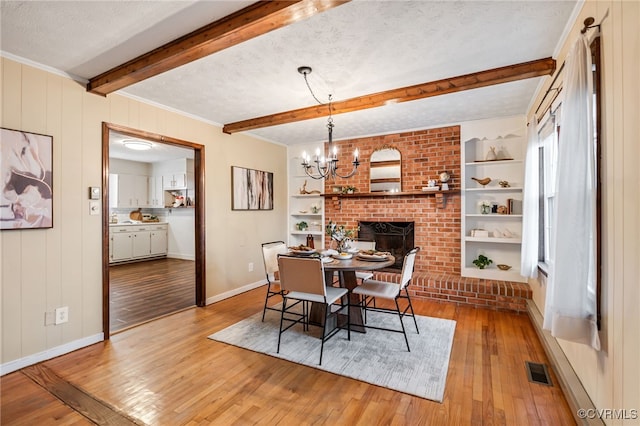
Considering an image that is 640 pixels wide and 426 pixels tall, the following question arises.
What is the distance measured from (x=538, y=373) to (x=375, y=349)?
48.1 inches

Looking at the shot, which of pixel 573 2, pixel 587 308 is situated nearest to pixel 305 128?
pixel 573 2

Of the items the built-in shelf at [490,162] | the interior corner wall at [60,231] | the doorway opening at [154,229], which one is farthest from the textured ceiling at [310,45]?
the doorway opening at [154,229]

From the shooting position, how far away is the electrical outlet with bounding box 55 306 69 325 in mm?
2619

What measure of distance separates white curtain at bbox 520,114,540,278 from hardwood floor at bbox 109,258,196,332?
13.2ft

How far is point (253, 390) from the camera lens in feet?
6.91

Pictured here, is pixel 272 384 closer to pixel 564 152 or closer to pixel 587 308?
pixel 587 308

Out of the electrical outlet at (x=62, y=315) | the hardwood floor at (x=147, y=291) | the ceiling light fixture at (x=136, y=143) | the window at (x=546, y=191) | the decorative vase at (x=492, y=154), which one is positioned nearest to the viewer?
the electrical outlet at (x=62, y=315)

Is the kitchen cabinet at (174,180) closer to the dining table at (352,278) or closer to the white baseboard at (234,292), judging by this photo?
the white baseboard at (234,292)

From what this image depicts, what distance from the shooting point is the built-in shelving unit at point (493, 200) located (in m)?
4.07

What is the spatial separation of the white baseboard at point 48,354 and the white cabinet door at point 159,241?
4896 millimetres

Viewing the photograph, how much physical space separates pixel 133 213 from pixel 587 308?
28.3 ft

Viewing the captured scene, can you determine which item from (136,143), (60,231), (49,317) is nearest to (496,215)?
(60,231)

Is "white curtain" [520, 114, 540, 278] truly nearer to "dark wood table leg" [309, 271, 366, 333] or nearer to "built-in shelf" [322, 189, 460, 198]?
"built-in shelf" [322, 189, 460, 198]

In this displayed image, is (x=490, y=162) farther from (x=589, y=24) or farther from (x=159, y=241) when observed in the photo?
(x=159, y=241)
